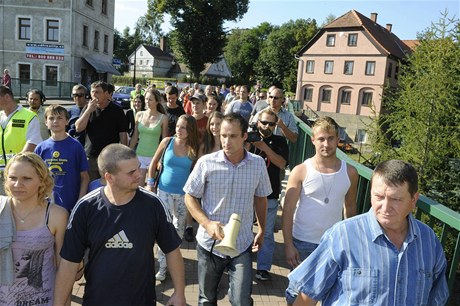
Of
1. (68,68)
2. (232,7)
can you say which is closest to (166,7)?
(232,7)

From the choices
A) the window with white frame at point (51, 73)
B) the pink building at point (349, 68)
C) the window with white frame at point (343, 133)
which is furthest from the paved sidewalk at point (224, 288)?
the pink building at point (349, 68)

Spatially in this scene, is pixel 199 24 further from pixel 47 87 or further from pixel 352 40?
pixel 47 87

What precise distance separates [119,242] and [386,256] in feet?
4.99

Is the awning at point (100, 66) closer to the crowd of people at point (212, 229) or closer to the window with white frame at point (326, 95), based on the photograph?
the window with white frame at point (326, 95)

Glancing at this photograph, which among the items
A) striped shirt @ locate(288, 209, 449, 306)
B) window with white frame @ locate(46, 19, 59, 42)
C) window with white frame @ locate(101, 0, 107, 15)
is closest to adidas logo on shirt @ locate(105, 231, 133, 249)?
striped shirt @ locate(288, 209, 449, 306)

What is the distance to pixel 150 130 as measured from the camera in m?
5.35

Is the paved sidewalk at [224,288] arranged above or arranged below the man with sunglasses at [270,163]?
below

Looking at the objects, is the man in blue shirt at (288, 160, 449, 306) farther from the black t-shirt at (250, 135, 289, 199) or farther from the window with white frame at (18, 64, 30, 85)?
the window with white frame at (18, 64, 30, 85)

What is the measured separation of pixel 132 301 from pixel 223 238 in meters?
0.71

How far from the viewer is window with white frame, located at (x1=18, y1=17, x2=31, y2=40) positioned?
30.7m

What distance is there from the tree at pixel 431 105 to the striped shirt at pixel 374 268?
1131 cm

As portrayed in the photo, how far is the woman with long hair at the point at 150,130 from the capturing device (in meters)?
5.35

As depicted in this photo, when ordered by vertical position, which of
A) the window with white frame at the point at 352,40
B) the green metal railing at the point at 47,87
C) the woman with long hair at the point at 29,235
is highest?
the window with white frame at the point at 352,40

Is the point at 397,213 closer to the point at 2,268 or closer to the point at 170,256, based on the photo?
the point at 170,256
